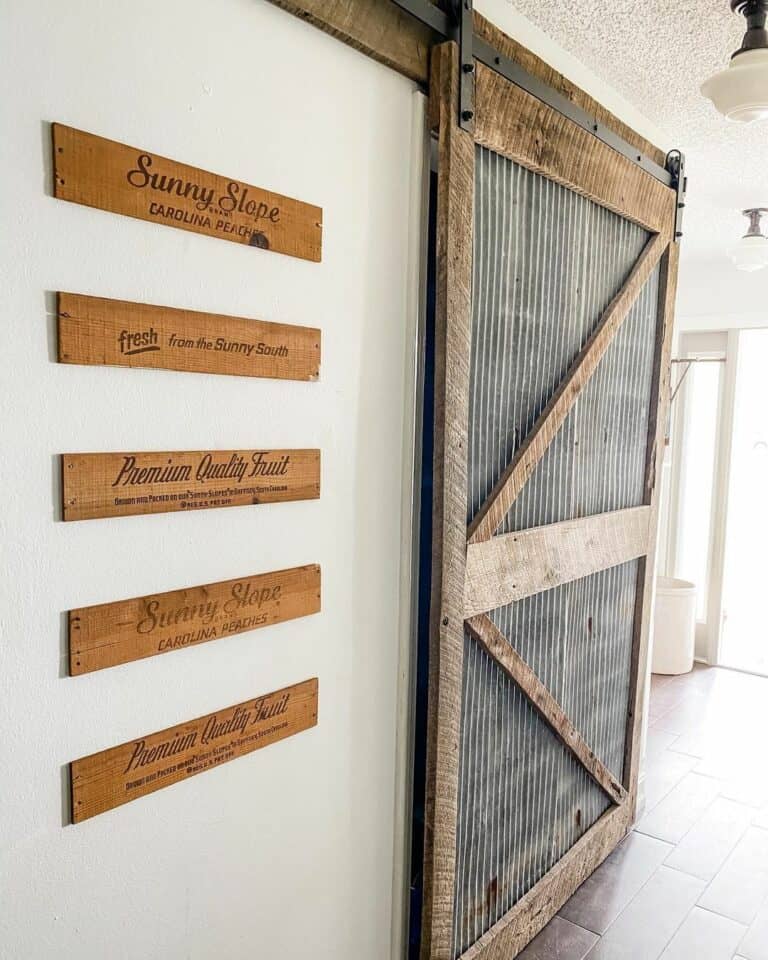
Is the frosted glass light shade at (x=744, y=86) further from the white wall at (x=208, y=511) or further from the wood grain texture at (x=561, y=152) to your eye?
the white wall at (x=208, y=511)

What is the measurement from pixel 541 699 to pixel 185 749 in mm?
1188

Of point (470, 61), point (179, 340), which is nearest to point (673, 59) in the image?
point (470, 61)

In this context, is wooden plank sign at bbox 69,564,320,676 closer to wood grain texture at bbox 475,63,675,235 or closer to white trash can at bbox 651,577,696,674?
wood grain texture at bbox 475,63,675,235

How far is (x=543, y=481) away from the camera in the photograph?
2.08 m

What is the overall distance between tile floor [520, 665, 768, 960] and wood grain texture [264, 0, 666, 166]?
238 cm

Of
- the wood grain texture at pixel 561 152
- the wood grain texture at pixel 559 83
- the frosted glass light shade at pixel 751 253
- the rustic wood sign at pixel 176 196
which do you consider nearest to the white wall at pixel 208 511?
the rustic wood sign at pixel 176 196

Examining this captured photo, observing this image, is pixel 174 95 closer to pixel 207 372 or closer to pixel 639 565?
pixel 207 372

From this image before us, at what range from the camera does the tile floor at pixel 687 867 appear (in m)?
2.24

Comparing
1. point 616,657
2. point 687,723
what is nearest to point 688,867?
point 616,657

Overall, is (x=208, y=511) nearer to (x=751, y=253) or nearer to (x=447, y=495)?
(x=447, y=495)

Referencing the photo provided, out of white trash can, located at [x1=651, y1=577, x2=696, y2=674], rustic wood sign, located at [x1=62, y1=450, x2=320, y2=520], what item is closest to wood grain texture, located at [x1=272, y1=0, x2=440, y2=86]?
rustic wood sign, located at [x1=62, y1=450, x2=320, y2=520]

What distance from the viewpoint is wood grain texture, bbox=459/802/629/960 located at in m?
2.04

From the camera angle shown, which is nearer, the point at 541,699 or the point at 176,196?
the point at 176,196

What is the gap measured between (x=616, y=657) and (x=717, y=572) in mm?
2644
